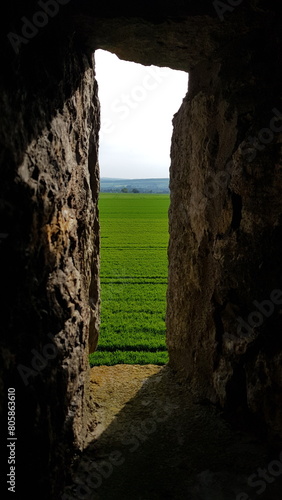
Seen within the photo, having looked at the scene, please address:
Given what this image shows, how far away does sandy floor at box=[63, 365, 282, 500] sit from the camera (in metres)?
3.75

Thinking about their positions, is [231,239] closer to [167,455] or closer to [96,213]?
[96,213]

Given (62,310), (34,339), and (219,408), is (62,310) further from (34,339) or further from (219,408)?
(219,408)

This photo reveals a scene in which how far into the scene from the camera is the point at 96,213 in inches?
210

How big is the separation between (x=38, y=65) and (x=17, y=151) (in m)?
0.86

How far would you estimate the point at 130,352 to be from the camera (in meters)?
6.93

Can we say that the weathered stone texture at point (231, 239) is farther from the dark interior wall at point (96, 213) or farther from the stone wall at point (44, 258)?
the stone wall at point (44, 258)

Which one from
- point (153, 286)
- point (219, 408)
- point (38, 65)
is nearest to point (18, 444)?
point (219, 408)

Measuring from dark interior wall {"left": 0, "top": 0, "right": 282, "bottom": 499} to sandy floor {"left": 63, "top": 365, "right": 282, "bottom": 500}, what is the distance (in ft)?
0.94

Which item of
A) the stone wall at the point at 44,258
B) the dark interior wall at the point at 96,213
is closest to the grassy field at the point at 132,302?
the dark interior wall at the point at 96,213

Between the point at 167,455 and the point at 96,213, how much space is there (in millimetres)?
2939

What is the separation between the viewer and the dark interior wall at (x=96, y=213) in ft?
9.89

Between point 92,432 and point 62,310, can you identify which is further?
point 92,432

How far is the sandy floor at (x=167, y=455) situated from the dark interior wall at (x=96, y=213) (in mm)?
285

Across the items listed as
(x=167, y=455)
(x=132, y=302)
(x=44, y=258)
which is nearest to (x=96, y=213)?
(x=44, y=258)
